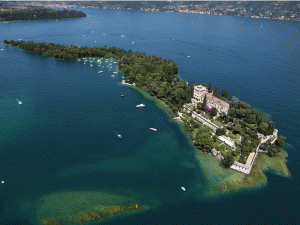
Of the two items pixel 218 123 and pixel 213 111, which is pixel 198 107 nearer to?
pixel 213 111

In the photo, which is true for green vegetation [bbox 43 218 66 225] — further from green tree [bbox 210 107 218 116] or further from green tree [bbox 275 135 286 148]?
green tree [bbox 275 135 286 148]

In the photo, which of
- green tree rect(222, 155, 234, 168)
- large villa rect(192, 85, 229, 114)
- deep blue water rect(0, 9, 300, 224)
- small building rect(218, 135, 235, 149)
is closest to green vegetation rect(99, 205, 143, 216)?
deep blue water rect(0, 9, 300, 224)

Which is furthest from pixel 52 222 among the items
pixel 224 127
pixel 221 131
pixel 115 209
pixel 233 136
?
pixel 224 127

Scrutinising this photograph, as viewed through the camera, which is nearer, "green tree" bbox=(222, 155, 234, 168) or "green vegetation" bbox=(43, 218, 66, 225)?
"green vegetation" bbox=(43, 218, 66, 225)

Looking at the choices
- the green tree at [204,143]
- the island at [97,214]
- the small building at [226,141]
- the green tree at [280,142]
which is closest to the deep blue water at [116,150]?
the island at [97,214]

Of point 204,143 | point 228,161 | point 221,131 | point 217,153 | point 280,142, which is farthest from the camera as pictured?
point 221,131

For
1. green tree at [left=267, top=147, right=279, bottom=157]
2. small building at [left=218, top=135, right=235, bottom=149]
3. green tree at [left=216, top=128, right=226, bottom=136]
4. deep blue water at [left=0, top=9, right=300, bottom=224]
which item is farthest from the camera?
green tree at [left=216, top=128, right=226, bottom=136]

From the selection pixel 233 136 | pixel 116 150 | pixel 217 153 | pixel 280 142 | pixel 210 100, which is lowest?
pixel 116 150
